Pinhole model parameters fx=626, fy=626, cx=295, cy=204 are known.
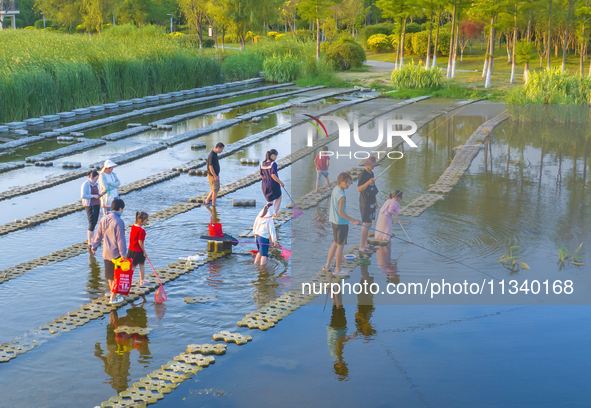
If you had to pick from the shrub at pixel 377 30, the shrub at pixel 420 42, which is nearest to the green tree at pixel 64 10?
the shrub at pixel 377 30

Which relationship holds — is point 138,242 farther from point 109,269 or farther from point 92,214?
point 92,214

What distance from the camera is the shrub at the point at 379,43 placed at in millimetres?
54344

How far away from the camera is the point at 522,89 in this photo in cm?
2733

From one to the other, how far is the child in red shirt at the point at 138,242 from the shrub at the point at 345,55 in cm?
3573

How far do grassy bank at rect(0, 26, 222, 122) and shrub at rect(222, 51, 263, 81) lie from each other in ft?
6.59

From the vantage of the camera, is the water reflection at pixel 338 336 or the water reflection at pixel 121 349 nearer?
the water reflection at pixel 121 349

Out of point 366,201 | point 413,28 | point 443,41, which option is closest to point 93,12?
point 413,28

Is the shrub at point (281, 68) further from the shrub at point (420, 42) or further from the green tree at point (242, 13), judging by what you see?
the shrub at point (420, 42)

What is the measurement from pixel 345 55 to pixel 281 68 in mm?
6392

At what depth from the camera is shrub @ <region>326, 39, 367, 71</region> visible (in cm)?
4309

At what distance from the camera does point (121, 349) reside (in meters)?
7.31

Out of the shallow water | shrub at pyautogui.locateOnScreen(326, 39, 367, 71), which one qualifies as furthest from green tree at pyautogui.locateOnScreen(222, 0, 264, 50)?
the shallow water

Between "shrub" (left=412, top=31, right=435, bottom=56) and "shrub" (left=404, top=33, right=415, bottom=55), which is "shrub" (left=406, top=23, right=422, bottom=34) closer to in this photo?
"shrub" (left=404, top=33, right=415, bottom=55)

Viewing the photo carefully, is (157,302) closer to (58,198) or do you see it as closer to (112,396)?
(112,396)
